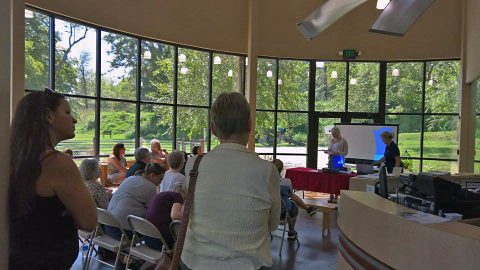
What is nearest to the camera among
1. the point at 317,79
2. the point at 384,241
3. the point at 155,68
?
the point at 384,241

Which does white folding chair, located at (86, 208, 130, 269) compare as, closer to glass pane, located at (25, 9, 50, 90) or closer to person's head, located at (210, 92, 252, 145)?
person's head, located at (210, 92, 252, 145)

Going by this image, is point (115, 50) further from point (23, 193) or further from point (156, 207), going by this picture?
point (23, 193)

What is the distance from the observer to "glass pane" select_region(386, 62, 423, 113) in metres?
9.82

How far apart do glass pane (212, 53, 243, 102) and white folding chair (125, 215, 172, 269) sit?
5925 millimetres

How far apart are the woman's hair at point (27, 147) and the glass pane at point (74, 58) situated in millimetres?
5265

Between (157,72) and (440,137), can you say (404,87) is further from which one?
(157,72)

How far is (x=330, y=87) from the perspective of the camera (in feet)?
33.4

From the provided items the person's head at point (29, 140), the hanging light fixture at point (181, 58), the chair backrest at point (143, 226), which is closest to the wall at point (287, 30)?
the hanging light fixture at point (181, 58)

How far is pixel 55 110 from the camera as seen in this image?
1640 mm

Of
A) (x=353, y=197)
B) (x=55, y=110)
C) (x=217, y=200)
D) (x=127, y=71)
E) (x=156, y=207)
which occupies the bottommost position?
(x=156, y=207)

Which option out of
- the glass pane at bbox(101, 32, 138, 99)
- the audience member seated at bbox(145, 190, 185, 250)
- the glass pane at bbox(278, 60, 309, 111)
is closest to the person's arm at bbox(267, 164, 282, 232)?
the audience member seated at bbox(145, 190, 185, 250)

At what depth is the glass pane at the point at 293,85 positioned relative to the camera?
9984 mm

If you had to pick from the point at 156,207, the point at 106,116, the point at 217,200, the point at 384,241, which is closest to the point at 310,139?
the point at 106,116

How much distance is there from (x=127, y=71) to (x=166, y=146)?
70.2 inches
